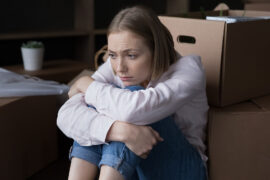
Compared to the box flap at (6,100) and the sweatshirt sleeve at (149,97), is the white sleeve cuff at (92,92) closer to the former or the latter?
the sweatshirt sleeve at (149,97)

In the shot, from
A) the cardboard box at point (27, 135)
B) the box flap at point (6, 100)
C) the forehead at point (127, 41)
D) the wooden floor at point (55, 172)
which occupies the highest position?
the forehead at point (127, 41)

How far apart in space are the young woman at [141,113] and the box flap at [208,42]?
4.4 inches

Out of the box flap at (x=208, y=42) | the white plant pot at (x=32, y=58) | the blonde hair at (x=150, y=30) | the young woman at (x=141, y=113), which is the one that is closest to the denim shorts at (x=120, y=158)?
the young woman at (x=141, y=113)

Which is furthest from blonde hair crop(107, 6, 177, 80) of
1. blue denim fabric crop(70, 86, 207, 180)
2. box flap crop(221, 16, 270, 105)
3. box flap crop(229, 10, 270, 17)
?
box flap crop(229, 10, 270, 17)

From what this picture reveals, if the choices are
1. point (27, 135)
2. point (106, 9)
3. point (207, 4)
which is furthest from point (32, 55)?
point (207, 4)

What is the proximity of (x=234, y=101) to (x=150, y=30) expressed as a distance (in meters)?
0.41

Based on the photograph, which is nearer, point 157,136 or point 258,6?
point 157,136

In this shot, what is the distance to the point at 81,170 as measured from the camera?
3.74 feet

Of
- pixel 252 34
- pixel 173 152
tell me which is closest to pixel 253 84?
pixel 252 34

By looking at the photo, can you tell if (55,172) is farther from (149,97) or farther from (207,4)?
(207,4)

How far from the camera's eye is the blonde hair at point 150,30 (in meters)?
1.15

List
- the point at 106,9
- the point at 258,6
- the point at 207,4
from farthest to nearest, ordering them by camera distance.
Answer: the point at 207,4, the point at 106,9, the point at 258,6

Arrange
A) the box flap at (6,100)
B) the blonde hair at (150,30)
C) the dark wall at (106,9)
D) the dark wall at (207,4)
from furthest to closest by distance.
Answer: the dark wall at (207,4), the dark wall at (106,9), the box flap at (6,100), the blonde hair at (150,30)

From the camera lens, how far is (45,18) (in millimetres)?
2701
